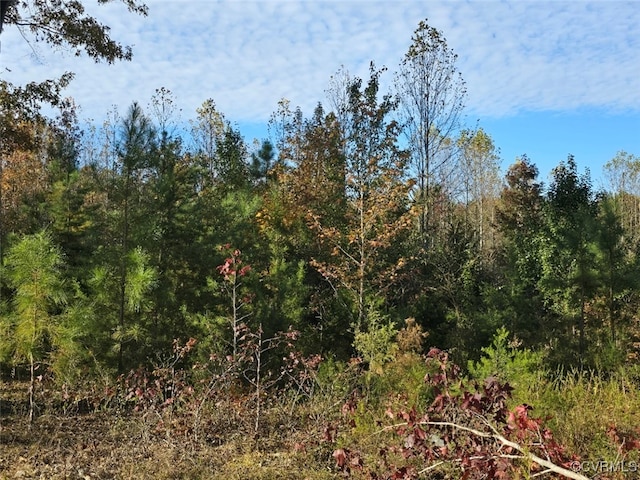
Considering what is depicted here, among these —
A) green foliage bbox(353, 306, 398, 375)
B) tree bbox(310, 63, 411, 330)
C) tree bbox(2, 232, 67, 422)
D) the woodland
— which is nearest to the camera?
the woodland

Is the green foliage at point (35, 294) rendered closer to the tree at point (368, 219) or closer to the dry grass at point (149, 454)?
the dry grass at point (149, 454)

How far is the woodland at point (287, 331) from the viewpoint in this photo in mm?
4180

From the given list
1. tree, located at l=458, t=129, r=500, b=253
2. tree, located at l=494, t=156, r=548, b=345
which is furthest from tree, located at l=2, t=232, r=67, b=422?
tree, located at l=458, t=129, r=500, b=253

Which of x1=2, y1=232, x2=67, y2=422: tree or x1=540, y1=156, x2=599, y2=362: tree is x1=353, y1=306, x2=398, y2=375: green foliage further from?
x1=540, y1=156, x2=599, y2=362: tree

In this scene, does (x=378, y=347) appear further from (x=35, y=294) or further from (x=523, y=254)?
(x=523, y=254)

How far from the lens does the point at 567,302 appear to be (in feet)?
34.7

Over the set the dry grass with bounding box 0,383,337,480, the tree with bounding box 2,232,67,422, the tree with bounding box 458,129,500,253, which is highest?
the tree with bounding box 458,129,500,253

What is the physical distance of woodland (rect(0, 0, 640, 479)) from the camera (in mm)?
4180

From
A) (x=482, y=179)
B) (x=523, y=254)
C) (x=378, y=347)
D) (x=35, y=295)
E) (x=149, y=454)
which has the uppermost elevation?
(x=482, y=179)

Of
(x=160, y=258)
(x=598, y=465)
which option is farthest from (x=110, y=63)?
(x=598, y=465)

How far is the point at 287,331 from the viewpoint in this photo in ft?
26.2

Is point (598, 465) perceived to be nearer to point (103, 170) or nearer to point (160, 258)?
point (160, 258)

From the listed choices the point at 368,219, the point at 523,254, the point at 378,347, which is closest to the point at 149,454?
the point at 378,347

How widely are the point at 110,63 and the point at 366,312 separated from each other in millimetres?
5896
